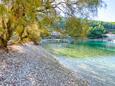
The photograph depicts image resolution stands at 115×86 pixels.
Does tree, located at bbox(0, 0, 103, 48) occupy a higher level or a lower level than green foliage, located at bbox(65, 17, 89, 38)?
higher

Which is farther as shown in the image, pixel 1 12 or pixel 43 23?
pixel 43 23

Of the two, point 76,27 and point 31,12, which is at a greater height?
point 31,12

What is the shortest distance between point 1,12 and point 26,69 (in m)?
2.83

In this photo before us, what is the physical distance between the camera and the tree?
1226 centimetres

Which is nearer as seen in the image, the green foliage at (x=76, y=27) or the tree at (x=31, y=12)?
the tree at (x=31, y=12)

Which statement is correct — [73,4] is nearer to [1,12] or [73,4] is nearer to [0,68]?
[1,12]

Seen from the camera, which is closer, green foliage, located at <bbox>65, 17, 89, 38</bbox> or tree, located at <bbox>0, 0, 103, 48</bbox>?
tree, located at <bbox>0, 0, 103, 48</bbox>

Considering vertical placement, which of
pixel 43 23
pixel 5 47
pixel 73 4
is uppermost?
pixel 73 4

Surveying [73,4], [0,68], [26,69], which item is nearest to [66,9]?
[73,4]

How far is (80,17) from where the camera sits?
51.3 feet

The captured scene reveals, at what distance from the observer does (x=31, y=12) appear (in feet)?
41.2

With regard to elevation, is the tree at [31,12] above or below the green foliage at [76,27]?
above

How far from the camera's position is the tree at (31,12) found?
483 inches

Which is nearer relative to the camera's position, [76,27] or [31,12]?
[31,12]
